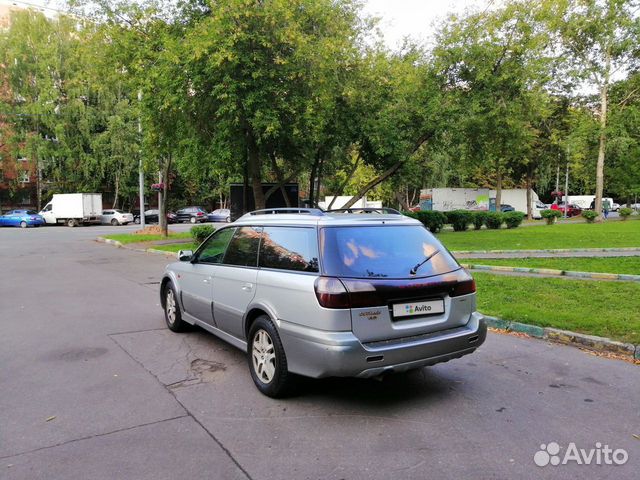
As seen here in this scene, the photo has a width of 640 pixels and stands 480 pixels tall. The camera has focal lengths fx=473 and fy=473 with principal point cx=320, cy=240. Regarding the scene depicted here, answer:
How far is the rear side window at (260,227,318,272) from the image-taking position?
407 cm

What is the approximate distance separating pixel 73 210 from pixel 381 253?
42.3m

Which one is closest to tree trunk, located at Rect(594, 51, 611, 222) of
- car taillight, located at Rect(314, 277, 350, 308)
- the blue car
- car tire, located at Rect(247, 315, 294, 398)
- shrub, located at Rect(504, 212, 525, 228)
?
shrub, located at Rect(504, 212, 525, 228)

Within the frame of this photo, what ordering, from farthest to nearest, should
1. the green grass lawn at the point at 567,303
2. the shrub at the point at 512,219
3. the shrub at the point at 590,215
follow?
the shrub at the point at 590,215 < the shrub at the point at 512,219 < the green grass lawn at the point at 567,303

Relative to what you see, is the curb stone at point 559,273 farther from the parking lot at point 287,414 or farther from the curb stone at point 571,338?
the parking lot at point 287,414

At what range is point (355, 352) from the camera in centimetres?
366

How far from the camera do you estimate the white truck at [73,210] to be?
40.3m

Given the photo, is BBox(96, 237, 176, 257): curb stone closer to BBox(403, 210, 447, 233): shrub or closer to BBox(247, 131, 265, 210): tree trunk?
BBox(247, 131, 265, 210): tree trunk

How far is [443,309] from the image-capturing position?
4172 mm

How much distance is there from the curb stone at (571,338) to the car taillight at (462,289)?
90.8 inches

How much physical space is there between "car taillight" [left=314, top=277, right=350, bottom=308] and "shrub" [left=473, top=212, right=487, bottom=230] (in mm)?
24742

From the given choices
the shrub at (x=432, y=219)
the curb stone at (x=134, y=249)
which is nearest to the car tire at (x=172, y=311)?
the curb stone at (x=134, y=249)

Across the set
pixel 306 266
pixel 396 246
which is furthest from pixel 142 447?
pixel 396 246

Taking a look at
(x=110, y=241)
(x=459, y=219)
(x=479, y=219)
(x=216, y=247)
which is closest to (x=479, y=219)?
(x=479, y=219)

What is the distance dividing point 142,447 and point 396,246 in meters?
2.57
